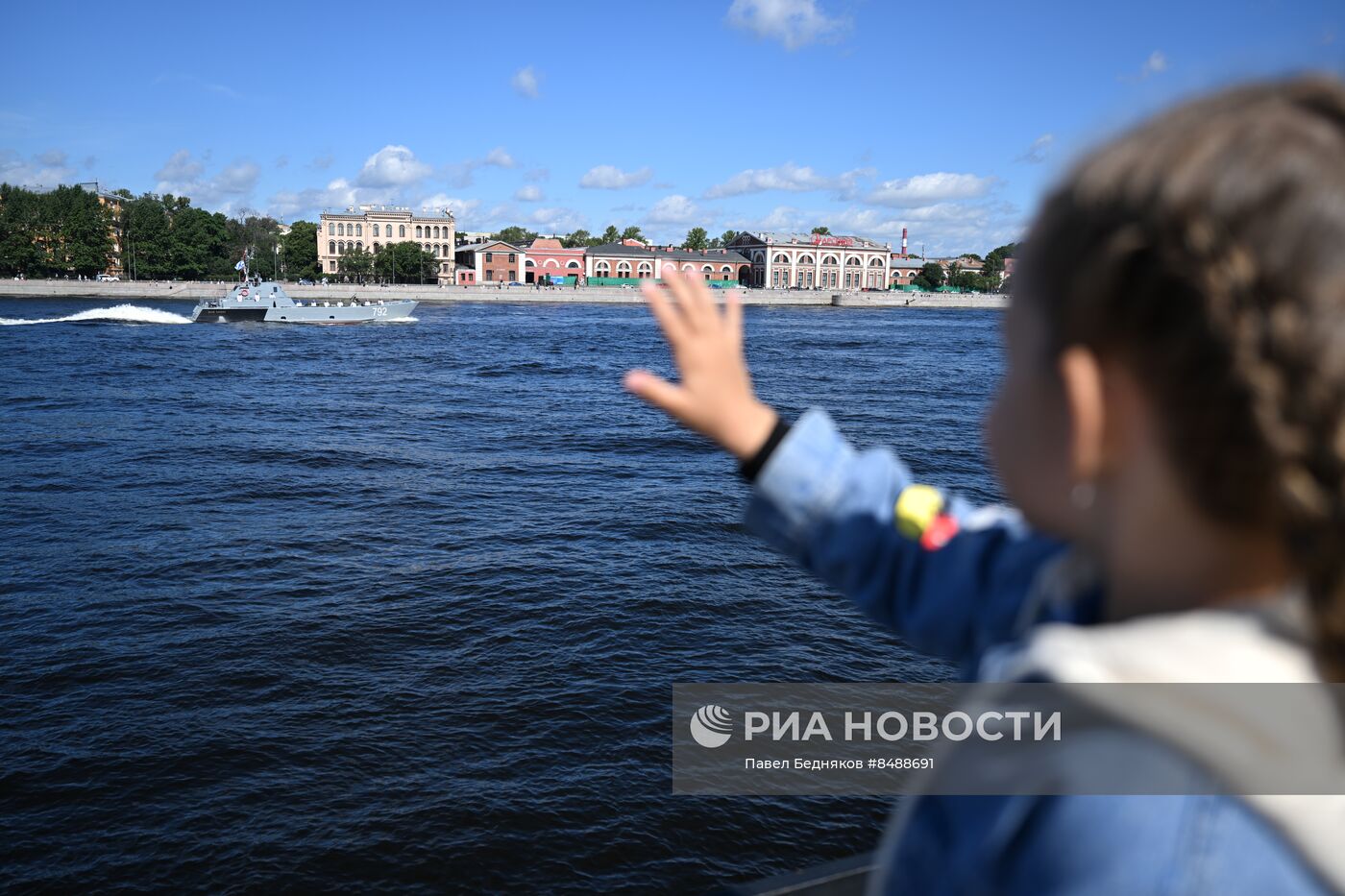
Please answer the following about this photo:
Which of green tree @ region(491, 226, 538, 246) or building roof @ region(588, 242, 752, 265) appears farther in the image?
green tree @ region(491, 226, 538, 246)

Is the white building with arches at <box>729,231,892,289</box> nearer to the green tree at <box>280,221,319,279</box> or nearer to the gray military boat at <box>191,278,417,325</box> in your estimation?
the green tree at <box>280,221,319,279</box>

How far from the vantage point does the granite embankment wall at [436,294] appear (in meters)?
71.9

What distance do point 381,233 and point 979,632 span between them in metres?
103

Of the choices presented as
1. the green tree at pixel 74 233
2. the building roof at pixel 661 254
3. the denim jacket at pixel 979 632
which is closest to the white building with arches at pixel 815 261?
the building roof at pixel 661 254

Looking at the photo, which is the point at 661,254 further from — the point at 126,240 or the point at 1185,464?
the point at 1185,464

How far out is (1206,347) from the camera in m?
0.54

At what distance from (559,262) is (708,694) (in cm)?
9394

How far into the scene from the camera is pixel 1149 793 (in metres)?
0.56

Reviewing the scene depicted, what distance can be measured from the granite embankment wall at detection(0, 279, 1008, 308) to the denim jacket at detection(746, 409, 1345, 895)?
78.1 metres

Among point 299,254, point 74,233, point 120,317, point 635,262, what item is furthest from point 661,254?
point 120,317

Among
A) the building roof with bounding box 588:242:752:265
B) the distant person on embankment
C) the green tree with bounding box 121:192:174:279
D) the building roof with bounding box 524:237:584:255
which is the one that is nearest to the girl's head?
the distant person on embankment

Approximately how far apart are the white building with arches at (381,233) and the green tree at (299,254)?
3.29ft

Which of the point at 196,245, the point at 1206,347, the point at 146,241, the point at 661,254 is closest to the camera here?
the point at 1206,347

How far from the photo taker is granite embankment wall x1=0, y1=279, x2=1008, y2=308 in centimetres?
7194
